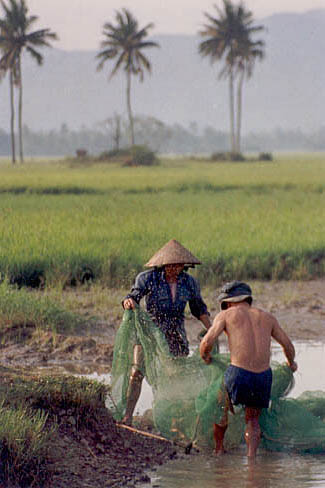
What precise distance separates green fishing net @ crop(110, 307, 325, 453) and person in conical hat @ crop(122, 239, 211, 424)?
0.09 m

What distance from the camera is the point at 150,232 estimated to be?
48.7 feet

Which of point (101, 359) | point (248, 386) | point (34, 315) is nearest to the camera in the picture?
point (248, 386)

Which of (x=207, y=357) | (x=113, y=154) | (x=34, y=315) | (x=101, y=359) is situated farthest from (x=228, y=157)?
(x=207, y=357)

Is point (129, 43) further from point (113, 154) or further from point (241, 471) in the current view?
point (241, 471)

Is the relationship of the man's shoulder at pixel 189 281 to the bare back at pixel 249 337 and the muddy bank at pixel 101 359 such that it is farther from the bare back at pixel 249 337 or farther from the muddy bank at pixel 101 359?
the muddy bank at pixel 101 359

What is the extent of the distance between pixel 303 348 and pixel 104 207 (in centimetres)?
1130

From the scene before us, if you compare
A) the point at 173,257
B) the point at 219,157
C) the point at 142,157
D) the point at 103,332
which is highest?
the point at 173,257

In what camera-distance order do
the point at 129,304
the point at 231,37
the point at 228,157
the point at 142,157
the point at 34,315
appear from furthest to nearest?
the point at 231,37, the point at 228,157, the point at 142,157, the point at 34,315, the point at 129,304

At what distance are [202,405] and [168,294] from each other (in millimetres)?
762

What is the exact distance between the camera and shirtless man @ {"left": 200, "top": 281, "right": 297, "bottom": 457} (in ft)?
17.3

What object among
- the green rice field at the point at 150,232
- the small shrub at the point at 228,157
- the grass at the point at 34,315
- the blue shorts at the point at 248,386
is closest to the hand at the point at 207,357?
the blue shorts at the point at 248,386

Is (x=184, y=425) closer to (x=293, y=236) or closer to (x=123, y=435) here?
(x=123, y=435)

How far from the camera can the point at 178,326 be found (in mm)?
5961

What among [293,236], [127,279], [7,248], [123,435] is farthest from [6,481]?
[293,236]
